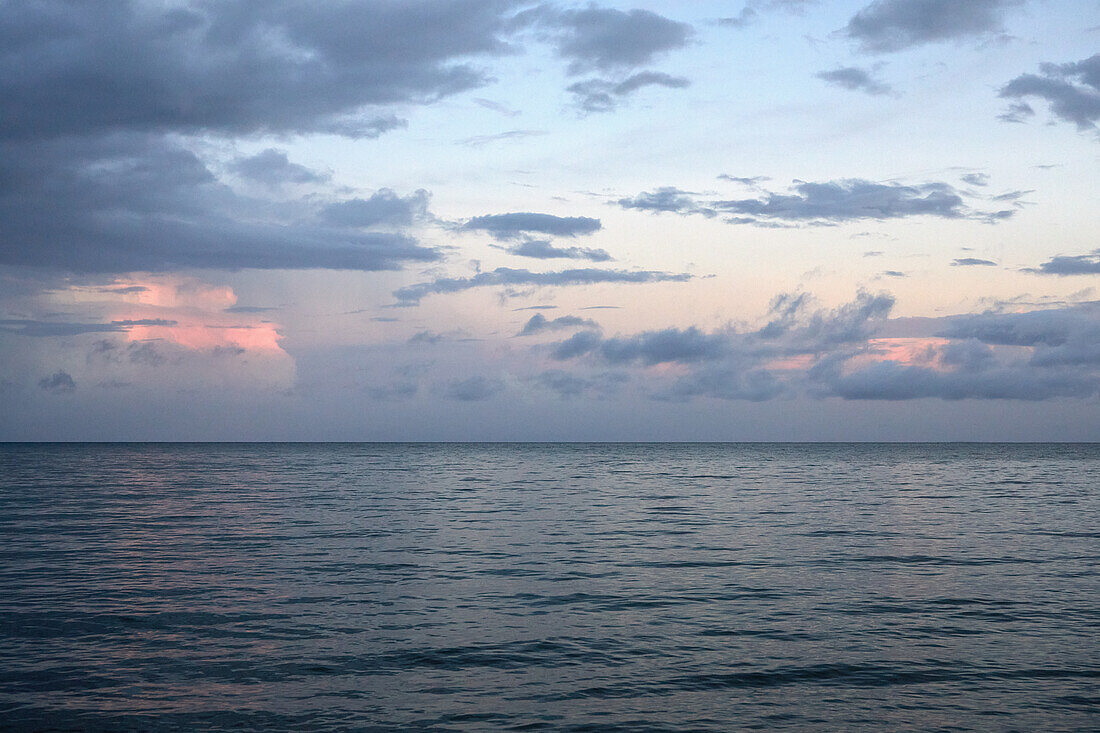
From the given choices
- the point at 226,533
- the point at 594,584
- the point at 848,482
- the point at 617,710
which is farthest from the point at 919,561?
the point at 848,482

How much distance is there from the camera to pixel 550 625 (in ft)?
69.1

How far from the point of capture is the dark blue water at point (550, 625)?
14.9 meters

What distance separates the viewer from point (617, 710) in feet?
48.5

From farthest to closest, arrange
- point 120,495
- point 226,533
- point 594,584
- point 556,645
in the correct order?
point 120,495 → point 226,533 → point 594,584 → point 556,645

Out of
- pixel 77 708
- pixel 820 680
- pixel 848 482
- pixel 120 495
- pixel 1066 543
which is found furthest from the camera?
pixel 848 482

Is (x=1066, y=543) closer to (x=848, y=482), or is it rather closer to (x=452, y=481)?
(x=848, y=482)

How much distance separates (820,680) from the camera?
54.4ft

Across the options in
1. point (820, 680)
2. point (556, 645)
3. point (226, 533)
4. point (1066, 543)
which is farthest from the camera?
point (226, 533)

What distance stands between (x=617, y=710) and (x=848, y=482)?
7929 centimetres

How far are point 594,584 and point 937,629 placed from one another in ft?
33.9

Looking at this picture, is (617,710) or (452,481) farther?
(452,481)

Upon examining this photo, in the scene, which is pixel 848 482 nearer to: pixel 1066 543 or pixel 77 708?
pixel 1066 543

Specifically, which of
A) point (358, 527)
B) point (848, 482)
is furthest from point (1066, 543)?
point (848, 482)

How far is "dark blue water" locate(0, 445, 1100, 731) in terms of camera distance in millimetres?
14852
